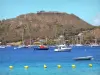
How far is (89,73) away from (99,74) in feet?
6.34

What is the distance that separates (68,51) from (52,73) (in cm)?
7310

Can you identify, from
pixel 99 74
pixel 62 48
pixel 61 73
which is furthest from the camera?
pixel 62 48

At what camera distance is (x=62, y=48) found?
10650cm

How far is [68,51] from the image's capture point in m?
111

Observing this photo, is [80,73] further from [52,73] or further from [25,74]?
[25,74]

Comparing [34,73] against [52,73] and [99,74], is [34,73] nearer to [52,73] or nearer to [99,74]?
[52,73]

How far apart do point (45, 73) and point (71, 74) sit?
139 inches

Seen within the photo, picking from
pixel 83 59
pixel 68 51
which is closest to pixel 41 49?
pixel 68 51

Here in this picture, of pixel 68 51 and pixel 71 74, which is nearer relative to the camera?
pixel 71 74

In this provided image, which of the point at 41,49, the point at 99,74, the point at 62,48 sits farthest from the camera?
the point at 41,49

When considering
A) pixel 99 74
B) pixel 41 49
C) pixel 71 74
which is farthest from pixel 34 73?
pixel 41 49

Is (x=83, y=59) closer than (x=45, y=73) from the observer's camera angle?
No

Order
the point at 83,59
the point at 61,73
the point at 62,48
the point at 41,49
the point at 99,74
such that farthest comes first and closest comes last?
the point at 41,49 < the point at 62,48 < the point at 83,59 < the point at 61,73 < the point at 99,74

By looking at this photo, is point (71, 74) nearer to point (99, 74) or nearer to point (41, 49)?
point (99, 74)
